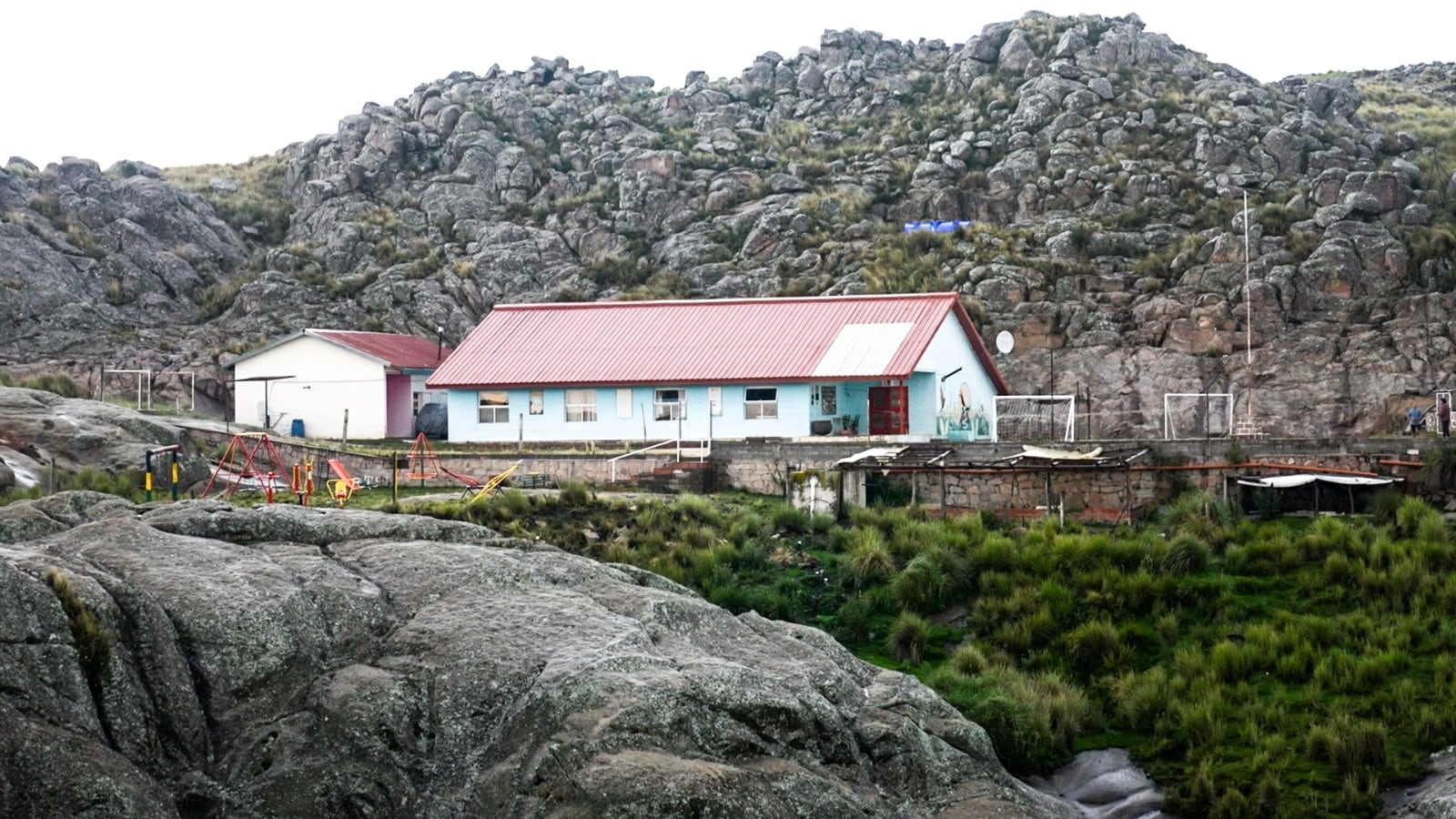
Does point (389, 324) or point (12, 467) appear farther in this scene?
point (389, 324)

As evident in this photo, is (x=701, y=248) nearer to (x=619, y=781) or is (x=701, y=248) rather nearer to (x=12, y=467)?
(x=12, y=467)

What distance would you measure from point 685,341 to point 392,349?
46.9ft

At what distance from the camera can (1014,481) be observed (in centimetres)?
3594

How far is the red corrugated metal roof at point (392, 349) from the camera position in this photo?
57.1 metres

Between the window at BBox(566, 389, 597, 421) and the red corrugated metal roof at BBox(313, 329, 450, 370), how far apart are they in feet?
31.6

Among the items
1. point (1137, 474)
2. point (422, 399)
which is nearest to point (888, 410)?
point (1137, 474)

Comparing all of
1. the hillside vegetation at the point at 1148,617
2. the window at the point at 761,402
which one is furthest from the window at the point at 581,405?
the hillside vegetation at the point at 1148,617

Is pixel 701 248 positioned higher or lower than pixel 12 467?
higher

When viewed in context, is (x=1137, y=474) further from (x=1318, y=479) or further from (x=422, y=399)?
(x=422, y=399)

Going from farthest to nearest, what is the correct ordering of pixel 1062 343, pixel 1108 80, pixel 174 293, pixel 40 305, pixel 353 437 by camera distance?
1. pixel 1108 80
2. pixel 174 293
3. pixel 40 305
4. pixel 1062 343
5. pixel 353 437

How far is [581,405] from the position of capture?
164 ft

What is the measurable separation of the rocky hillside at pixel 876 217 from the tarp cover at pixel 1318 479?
2415 centimetres

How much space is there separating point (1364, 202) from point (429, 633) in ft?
215

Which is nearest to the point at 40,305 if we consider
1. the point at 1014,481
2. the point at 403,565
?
the point at 1014,481
